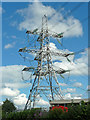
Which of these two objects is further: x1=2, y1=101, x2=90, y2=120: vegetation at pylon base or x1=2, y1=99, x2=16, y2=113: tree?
x1=2, y1=99, x2=16, y2=113: tree

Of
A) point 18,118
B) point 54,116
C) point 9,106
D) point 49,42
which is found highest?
point 49,42

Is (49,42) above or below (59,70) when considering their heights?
above

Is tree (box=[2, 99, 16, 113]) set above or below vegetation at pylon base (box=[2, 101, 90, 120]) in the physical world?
below

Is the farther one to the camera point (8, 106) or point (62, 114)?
point (8, 106)

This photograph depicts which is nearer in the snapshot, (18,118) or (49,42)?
(18,118)

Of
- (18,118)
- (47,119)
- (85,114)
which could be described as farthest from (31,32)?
(85,114)

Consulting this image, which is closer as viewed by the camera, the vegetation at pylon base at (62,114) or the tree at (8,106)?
the vegetation at pylon base at (62,114)

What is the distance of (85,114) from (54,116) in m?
3.40

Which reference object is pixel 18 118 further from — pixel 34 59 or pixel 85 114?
pixel 34 59

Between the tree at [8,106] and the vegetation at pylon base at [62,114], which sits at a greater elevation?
the vegetation at pylon base at [62,114]

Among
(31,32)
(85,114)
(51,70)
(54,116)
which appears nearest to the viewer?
(85,114)

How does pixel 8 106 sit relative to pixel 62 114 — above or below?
below

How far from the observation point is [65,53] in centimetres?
3853

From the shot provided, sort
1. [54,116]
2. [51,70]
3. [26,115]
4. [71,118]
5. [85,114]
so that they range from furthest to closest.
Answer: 1. [51,70]
2. [26,115]
3. [54,116]
4. [71,118]
5. [85,114]
